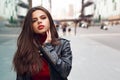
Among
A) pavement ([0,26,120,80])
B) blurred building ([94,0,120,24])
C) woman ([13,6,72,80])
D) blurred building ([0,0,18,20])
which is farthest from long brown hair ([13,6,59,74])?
blurred building ([94,0,120,24])

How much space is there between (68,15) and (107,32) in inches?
45.1

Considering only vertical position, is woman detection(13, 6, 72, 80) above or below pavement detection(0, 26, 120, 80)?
above

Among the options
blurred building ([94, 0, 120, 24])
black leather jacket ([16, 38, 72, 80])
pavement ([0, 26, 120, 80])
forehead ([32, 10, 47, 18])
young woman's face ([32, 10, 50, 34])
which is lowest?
pavement ([0, 26, 120, 80])

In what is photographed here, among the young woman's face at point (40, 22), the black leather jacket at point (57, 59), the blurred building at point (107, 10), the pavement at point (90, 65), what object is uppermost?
the blurred building at point (107, 10)

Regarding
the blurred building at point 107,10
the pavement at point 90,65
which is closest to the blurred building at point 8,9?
the pavement at point 90,65

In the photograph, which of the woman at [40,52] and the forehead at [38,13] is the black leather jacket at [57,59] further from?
the forehead at [38,13]

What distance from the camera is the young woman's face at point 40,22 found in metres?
1.19

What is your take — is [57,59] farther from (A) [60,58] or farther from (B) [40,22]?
(B) [40,22]

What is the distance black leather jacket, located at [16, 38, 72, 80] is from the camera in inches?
46.1

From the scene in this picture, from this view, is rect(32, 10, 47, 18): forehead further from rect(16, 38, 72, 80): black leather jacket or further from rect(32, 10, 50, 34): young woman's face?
rect(16, 38, 72, 80): black leather jacket

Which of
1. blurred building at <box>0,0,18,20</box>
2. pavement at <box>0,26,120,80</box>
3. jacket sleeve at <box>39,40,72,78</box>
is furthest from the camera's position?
blurred building at <box>0,0,18,20</box>

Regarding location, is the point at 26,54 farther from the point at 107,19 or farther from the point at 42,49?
the point at 107,19

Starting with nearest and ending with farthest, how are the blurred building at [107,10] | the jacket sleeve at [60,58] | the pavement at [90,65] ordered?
Answer: the jacket sleeve at [60,58], the pavement at [90,65], the blurred building at [107,10]

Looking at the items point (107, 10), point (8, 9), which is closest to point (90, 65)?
point (107, 10)
